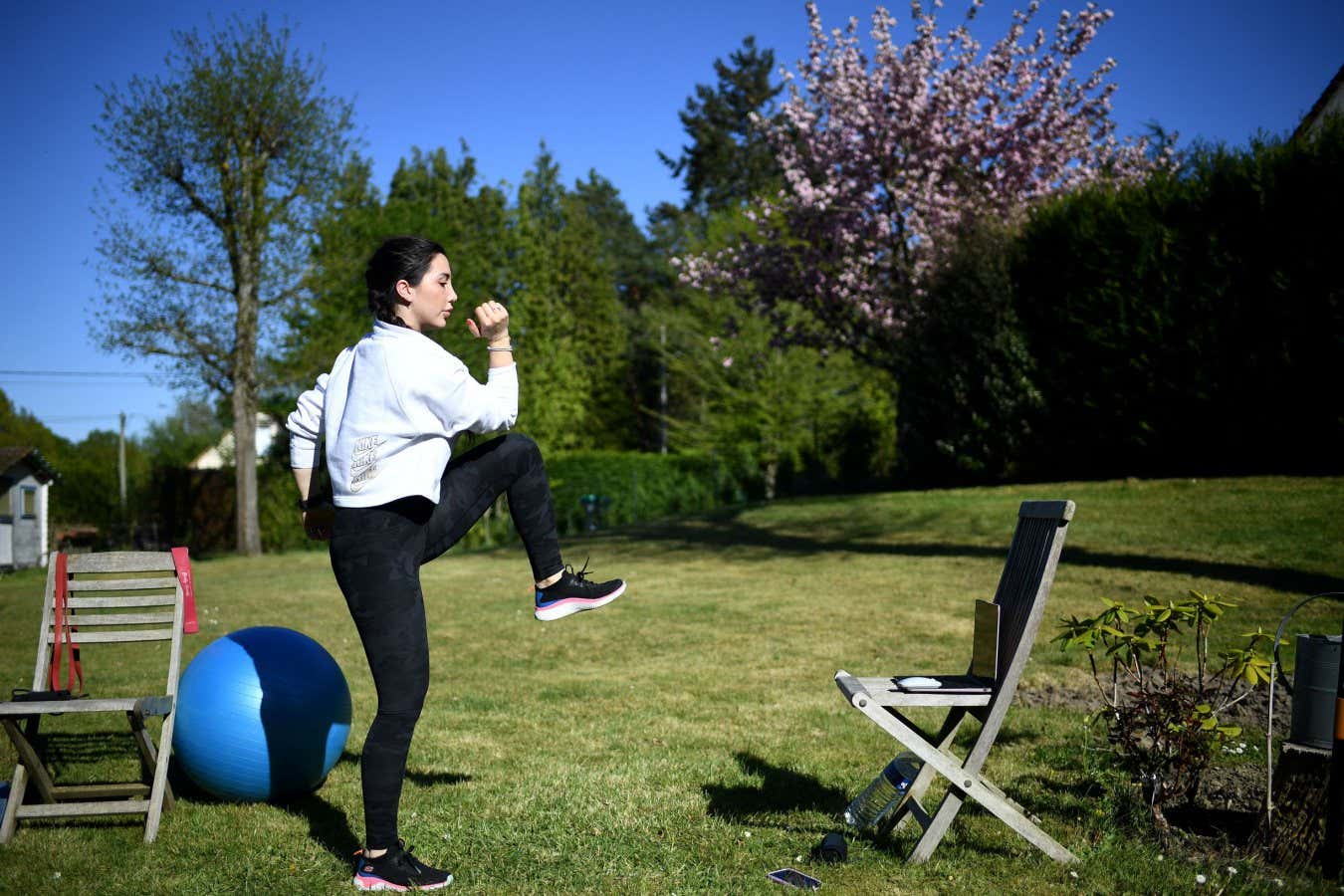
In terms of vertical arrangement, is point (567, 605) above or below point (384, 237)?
below

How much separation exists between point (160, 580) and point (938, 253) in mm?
17797

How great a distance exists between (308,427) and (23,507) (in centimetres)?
3512

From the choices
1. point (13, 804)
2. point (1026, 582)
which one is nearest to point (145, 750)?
point (13, 804)

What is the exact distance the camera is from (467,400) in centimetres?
364

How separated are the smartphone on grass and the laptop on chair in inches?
32.2

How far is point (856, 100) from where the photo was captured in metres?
20.8

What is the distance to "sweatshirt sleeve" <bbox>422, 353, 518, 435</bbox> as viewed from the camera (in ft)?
11.8

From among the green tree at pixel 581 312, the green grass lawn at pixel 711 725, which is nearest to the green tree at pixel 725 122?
the green tree at pixel 581 312

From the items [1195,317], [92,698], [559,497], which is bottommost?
[92,698]

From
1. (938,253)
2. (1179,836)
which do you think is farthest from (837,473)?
(1179,836)

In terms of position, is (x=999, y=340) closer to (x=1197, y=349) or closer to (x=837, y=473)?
(x=1197, y=349)

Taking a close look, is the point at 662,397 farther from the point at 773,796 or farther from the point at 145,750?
the point at 145,750

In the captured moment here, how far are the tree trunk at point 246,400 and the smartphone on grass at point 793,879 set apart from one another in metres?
24.7

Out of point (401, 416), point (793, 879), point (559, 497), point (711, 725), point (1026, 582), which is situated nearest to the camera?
point (401, 416)
